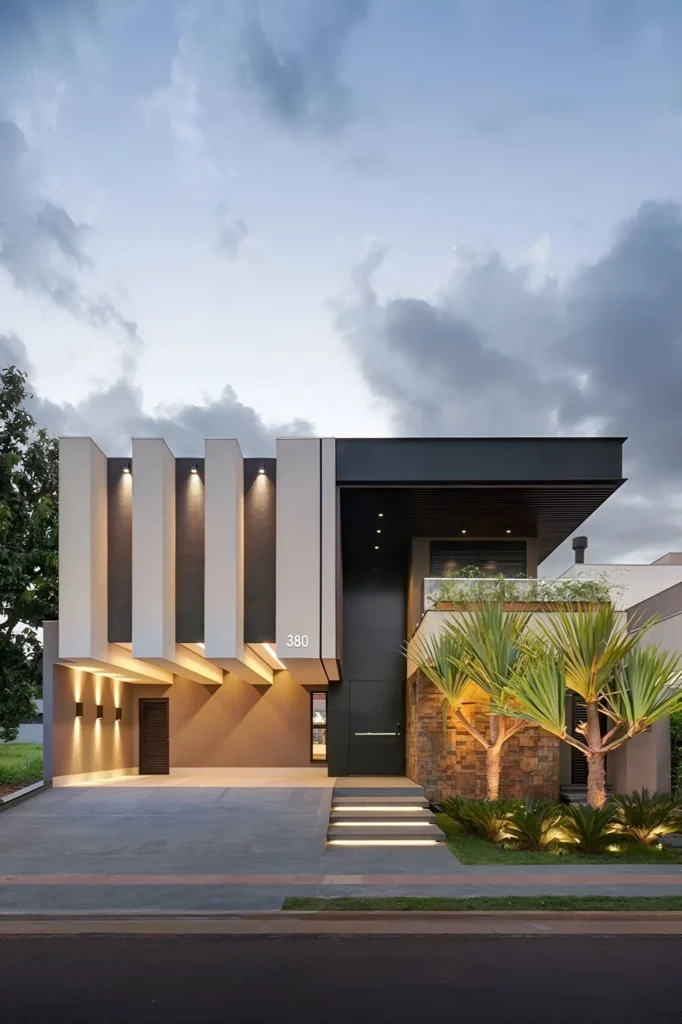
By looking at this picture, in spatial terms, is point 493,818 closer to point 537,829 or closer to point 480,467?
point 537,829

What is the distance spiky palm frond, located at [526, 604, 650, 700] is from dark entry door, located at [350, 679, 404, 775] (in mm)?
8898

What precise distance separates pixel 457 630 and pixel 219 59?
11764 millimetres

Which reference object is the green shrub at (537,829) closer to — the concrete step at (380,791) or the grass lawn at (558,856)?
the grass lawn at (558,856)

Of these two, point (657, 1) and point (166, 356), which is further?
point (166, 356)

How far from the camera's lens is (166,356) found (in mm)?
104875

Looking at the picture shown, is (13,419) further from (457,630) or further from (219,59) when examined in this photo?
(457,630)

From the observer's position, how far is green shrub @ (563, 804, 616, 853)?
11.1 m

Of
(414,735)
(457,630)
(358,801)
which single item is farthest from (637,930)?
(414,735)

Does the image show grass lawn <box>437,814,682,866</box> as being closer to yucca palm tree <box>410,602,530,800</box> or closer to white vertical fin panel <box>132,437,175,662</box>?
yucca palm tree <box>410,602,530,800</box>

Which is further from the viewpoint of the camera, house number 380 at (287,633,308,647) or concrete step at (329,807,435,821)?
house number 380 at (287,633,308,647)

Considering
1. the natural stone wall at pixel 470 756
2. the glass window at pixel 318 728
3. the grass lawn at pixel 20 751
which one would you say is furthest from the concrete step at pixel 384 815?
the grass lawn at pixel 20 751

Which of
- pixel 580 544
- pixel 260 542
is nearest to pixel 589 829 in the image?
pixel 260 542

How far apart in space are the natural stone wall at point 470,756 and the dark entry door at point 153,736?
926 centimetres

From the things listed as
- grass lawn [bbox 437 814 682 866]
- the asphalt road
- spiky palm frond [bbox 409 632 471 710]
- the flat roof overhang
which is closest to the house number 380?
spiky palm frond [bbox 409 632 471 710]
